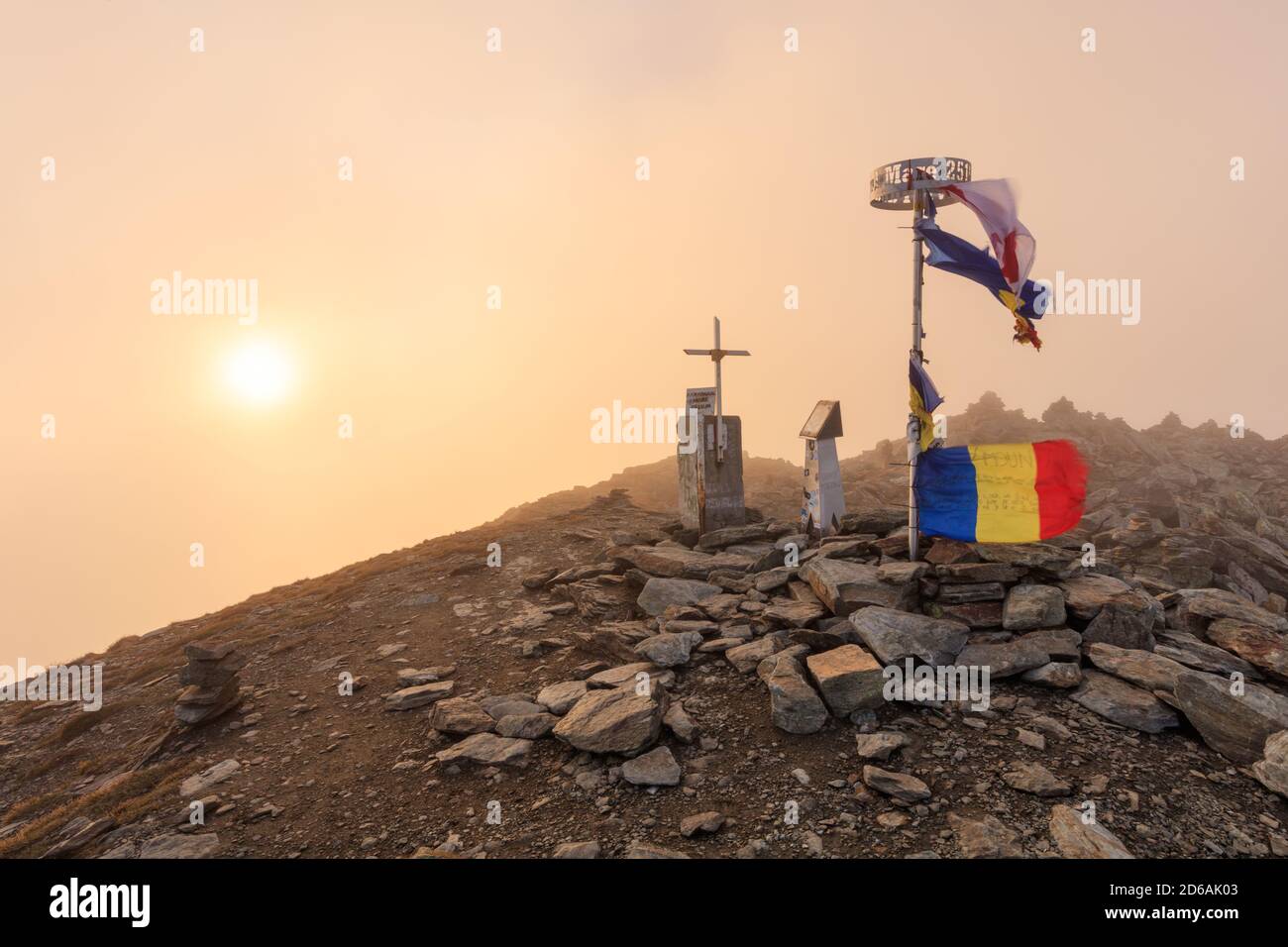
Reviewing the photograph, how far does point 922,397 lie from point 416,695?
10.3 metres

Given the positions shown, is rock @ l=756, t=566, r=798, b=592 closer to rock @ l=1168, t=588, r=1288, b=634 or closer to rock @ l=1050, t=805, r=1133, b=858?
rock @ l=1050, t=805, r=1133, b=858

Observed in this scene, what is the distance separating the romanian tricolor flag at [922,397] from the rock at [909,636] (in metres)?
3.38

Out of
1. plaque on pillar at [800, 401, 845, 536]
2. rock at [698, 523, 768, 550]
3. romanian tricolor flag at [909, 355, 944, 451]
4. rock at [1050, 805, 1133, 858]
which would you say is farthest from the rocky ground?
romanian tricolor flag at [909, 355, 944, 451]

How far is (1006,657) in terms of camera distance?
8.45 metres

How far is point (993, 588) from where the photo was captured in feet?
31.1

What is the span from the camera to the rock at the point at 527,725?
27.0ft

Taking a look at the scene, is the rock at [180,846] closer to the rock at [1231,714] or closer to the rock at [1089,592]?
the rock at [1231,714]

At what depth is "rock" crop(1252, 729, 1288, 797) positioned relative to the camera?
6.20m

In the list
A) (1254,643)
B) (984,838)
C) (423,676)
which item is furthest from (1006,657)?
(423,676)

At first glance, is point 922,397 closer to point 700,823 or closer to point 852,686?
point 852,686

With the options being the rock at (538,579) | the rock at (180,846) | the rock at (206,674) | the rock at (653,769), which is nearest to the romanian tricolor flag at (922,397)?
the rock at (653,769)
